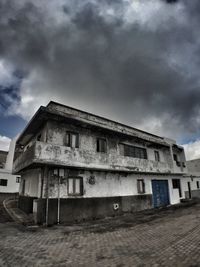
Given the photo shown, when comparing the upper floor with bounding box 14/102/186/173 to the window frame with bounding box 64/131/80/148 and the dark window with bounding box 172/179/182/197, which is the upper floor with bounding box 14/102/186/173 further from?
the dark window with bounding box 172/179/182/197

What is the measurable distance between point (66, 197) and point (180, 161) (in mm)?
17508

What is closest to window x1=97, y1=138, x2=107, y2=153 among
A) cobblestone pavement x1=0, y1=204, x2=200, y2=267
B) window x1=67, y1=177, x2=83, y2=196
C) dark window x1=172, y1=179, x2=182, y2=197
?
window x1=67, y1=177, x2=83, y2=196

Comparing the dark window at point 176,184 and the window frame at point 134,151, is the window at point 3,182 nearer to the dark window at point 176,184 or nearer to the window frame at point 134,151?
the window frame at point 134,151

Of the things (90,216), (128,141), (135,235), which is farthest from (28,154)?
(128,141)

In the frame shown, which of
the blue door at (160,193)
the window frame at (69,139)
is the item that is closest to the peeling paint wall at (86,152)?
the window frame at (69,139)

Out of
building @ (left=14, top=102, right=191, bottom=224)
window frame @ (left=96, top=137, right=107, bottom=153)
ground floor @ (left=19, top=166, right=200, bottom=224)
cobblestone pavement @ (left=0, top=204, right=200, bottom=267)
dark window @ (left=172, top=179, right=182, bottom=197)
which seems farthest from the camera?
dark window @ (left=172, top=179, right=182, bottom=197)

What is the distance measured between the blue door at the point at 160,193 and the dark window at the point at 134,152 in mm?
3151

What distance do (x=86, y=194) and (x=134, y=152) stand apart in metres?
6.89

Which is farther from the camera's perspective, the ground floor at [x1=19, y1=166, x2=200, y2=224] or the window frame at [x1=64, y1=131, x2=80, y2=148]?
the window frame at [x1=64, y1=131, x2=80, y2=148]

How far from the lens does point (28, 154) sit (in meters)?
11.4

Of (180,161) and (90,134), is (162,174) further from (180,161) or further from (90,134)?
(90,134)

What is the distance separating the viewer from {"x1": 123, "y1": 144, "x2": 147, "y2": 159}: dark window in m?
16.6

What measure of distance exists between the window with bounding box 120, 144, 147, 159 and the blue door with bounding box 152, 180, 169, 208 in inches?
126

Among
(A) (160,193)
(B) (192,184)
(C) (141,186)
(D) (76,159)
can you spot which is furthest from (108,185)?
(B) (192,184)
